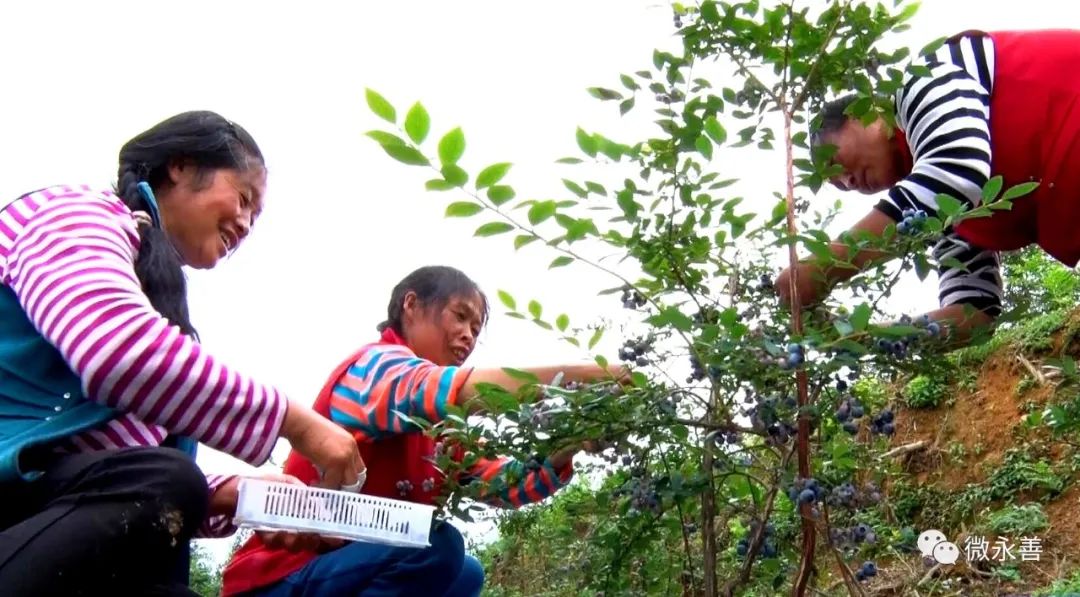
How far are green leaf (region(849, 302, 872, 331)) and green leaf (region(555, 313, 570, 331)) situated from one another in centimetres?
36

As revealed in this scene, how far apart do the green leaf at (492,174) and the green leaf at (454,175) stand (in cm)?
2

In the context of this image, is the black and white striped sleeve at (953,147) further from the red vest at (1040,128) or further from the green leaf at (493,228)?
the green leaf at (493,228)

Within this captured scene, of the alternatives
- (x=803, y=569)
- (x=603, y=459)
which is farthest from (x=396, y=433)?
(x=803, y=569)

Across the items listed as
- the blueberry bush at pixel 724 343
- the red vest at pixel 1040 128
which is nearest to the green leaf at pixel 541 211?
the blueberry bush at pixel 724 343

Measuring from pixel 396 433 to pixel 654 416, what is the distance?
0.61 metres

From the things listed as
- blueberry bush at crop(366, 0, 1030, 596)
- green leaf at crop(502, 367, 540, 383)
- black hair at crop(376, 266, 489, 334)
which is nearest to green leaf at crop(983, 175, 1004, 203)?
blueberry bush at crop(366, 0, 1030, 596)

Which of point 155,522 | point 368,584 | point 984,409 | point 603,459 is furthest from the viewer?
point 984,409

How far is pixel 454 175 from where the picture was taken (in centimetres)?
103

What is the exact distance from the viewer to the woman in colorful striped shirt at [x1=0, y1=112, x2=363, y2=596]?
3.18ft

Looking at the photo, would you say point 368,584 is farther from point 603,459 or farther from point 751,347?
point 751,347

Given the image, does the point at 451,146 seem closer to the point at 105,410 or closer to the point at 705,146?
the point at 705,146

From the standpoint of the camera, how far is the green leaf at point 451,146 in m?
0.99

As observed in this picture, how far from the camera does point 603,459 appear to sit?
133cm

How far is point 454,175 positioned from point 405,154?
6cm
